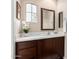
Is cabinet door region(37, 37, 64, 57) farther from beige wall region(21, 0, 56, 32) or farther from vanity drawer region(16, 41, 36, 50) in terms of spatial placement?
beige wall region(21, 0, 56, 32)

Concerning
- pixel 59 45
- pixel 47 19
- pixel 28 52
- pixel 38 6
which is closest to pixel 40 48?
pixel 28 52

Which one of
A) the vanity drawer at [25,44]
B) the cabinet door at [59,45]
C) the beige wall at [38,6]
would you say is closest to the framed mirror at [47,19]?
the beige wall at [38,6]

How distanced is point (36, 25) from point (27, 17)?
0.48 metres

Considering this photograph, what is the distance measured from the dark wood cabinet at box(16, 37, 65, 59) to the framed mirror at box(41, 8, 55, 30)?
0.89 metres

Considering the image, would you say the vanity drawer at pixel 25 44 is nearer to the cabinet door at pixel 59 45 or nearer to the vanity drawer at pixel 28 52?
the vanity drawer at pixel 28 52

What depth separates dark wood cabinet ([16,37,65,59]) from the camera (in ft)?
6.16

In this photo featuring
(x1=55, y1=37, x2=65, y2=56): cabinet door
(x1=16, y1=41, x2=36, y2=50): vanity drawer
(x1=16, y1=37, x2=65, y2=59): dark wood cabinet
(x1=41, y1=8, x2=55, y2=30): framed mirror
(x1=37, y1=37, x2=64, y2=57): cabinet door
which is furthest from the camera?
(x1=41, y1=8, x2=55, y2=30): framed mirror

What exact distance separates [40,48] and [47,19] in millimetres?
1974

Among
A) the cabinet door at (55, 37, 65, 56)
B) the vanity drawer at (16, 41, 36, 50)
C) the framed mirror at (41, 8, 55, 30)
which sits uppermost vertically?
the framed mirror at (41, 8, 55, 30)

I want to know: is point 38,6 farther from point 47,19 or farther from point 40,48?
point 40,48

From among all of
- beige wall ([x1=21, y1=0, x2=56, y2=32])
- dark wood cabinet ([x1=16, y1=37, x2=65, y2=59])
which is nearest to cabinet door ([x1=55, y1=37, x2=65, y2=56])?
dark wood cabinet ([x1=16, y1=37, x2=65, y2=59])

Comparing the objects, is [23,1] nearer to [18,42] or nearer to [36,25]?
[36,25]
